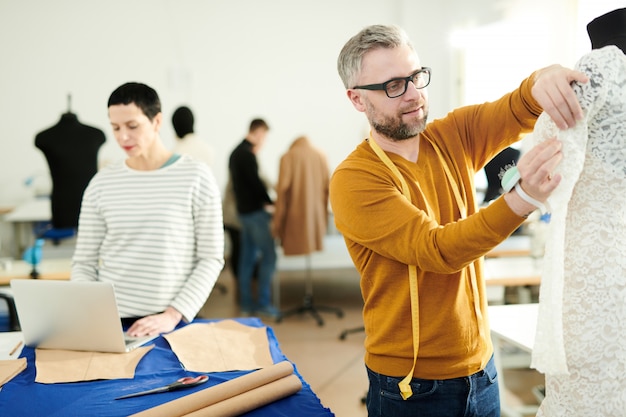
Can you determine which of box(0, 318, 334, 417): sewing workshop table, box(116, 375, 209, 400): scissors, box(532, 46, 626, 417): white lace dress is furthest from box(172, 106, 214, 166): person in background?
box(532, 46, 626, 417): white lace dress

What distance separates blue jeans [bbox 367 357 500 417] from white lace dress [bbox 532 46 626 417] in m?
0.19

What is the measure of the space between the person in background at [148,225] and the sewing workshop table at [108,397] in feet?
1.22

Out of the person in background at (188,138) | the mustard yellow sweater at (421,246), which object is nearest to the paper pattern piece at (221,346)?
the mustard yellow sweater at (421,246)

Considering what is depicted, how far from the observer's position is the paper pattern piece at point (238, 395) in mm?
1249

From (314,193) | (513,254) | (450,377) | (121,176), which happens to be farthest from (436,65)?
(450,377)

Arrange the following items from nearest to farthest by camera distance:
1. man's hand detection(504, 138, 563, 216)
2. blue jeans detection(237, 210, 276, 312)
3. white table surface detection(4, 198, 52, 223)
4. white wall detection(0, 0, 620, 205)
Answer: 1. man's hand detection(504, 138, 563, 216)
2. blue jeans detection(237, 210, 276, 312)
3. white table surface detection(4, 198, 52, 223)
4. white wall detection(0, 0, 620, 205)

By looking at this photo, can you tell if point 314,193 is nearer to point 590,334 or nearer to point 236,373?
point 236,373

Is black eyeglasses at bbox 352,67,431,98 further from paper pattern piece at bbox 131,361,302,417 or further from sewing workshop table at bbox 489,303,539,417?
sewing workshop table at bbox 489,303,539,417

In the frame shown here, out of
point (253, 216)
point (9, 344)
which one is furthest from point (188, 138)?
point (9, 344)

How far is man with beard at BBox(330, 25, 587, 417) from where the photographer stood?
1.26 meters

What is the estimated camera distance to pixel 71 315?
162 centimetres

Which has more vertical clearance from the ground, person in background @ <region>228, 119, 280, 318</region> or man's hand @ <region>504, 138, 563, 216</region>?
man's hand @ <region>504, 138, 563, 216</region>

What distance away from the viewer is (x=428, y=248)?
45.3 inches

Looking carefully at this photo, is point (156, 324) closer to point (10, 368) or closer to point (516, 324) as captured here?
point (10, 368)
